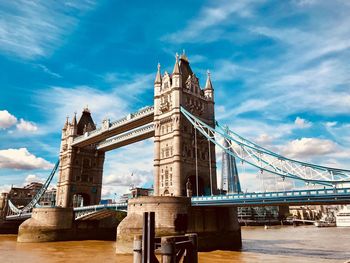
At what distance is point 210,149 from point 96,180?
1235 inches

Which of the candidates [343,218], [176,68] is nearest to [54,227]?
[176,68]

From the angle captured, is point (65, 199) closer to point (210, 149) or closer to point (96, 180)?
point (96, 180)

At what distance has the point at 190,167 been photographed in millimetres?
40531

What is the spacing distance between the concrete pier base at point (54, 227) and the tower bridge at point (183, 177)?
0.14 meters

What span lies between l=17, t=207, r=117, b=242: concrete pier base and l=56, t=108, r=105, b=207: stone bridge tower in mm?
10379

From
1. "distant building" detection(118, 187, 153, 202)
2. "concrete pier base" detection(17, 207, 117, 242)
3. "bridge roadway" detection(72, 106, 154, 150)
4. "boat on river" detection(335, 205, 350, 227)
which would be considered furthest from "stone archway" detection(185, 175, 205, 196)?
"boat on river" detection(335, 205, 350, 227)

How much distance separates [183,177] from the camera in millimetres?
39031

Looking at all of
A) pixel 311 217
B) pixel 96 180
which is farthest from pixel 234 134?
pixel 311 217

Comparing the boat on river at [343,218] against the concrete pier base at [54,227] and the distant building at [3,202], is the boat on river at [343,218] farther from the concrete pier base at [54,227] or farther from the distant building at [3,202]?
the distant building at [3,202]

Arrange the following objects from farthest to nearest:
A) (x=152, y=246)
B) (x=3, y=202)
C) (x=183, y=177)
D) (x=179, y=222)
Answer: (x=3, y=202)
(x=183, y=177)
(x=179, y=222)
(x=152, y=246)

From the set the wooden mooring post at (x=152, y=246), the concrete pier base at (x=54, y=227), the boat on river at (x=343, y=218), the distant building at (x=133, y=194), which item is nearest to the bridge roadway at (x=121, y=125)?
the distant building at (x=133, y=194)

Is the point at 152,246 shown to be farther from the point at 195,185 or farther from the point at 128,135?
the point at 128,135

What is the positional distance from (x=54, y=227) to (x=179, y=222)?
25.9 metres

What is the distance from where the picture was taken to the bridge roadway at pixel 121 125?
47412 mm
